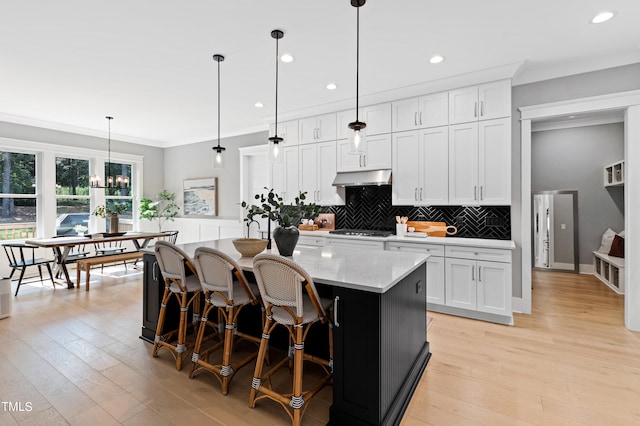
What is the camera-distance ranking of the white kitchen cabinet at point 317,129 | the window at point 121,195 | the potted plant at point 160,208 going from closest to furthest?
the white kitchen cabinet at point 317,129, the window at point 121,195, the potted plant at point 160,208

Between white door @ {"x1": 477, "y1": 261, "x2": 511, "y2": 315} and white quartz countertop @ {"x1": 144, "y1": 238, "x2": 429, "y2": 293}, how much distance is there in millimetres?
1486

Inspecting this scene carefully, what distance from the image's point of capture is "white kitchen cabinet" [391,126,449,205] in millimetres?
4105

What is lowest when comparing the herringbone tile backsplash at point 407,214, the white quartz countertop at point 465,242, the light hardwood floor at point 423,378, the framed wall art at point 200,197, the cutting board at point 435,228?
the light hardwood floor at point 423,378

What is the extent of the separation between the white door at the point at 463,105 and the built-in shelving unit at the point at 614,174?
2.61 m

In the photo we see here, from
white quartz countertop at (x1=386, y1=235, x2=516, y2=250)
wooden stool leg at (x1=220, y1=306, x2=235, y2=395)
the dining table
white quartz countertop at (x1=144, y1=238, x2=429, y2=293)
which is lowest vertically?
wooden stool leg at (x1=220, y1=306, x2=235, y2=395)

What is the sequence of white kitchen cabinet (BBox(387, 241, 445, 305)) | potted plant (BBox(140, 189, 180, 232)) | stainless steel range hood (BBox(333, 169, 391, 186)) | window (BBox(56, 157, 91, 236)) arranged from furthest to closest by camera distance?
potted plant (BBox(140, 189, 180, 232)), window (BBox(56, 157, 91, 236)), stainless steel range hood (BBox(333, 169, 391, 186)), white kitchen cabinet (BBox(387, 241, 445, 305))

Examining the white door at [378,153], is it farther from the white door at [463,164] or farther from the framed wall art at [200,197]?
the framed wall art at [200,197]

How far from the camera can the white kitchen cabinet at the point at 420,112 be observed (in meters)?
4.08

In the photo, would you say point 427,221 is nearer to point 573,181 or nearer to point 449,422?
point 449,422

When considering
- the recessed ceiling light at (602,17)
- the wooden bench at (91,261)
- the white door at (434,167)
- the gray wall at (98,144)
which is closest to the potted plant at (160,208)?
the gray wall at (98,144)

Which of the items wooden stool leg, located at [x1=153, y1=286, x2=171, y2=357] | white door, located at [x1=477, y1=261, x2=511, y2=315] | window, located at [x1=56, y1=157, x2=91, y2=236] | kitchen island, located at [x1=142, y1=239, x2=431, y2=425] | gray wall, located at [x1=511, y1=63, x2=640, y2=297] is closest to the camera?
kitchen island, located at [x1=142, y1=239, x2=431, y2=425]

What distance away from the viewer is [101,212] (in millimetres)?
6023

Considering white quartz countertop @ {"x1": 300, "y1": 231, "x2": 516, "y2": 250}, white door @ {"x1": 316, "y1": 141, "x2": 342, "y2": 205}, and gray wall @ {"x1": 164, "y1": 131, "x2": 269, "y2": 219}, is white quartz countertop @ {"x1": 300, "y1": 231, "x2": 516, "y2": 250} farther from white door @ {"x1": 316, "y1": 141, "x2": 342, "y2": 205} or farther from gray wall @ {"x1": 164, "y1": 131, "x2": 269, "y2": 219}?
gray wall @ {"x1": 164, "y1": 131, "x2": 269, "y2": 219}

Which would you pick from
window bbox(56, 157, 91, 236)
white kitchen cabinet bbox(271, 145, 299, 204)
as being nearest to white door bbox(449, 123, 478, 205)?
white kitchen cabinet bbox(271, 145, 299, 204)
